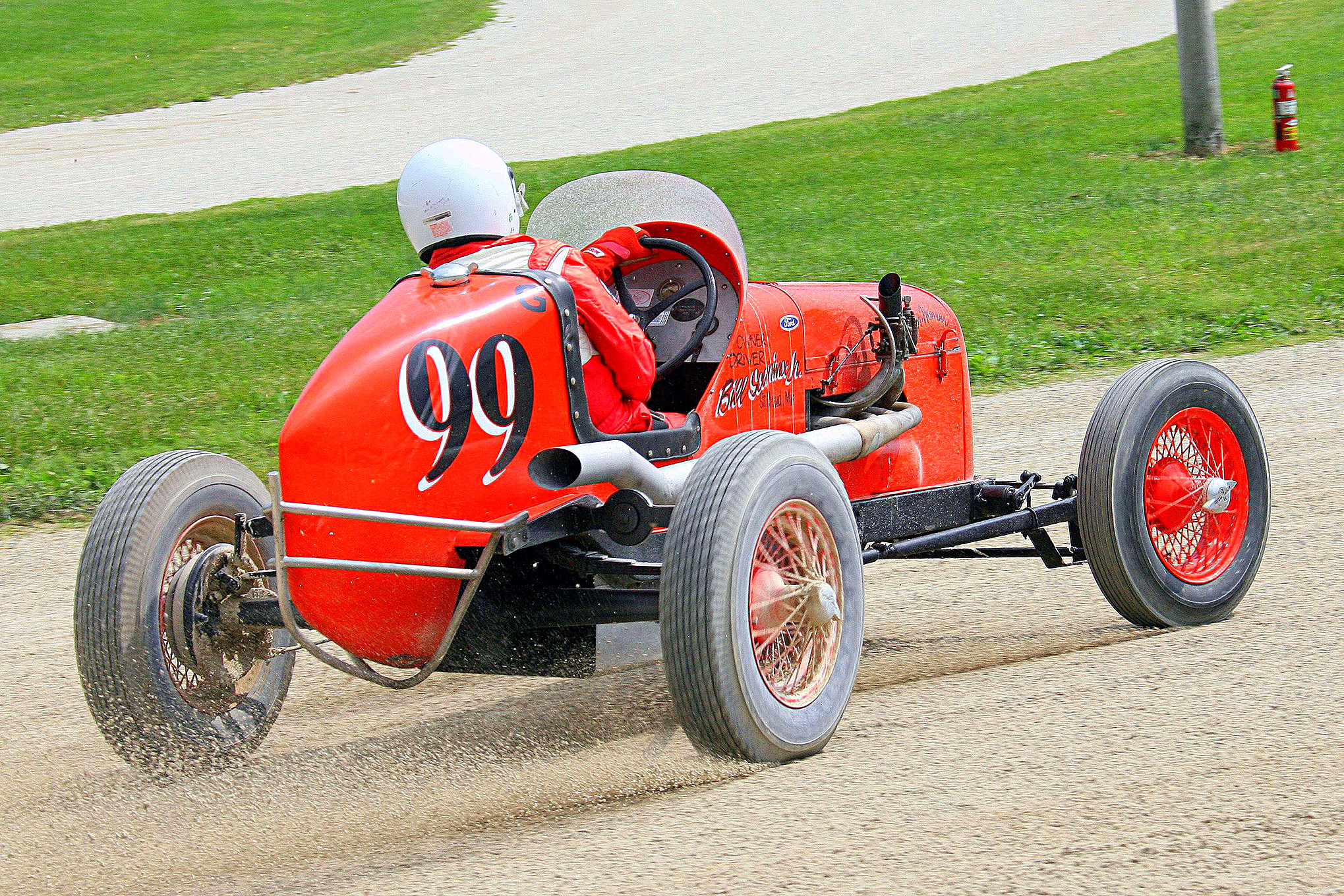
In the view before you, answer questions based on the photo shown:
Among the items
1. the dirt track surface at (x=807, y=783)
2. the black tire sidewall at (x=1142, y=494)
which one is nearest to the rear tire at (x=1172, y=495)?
the black tire sidewall at (x=1142, y=494)

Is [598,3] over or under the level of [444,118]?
over

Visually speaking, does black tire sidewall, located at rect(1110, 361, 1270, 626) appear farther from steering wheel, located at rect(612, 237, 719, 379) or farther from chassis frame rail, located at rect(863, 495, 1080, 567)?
steering wheel, located at rect(612, 237, 719, 379)

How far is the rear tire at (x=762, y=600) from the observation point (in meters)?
3.91

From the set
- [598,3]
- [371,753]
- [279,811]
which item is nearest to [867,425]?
[371,753]

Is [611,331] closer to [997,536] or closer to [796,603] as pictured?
[796,603]

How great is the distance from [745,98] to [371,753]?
2217 cm

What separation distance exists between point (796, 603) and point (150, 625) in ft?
6.03

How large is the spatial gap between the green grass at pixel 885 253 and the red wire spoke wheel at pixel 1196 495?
15.7 ft

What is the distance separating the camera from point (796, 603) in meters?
4.25

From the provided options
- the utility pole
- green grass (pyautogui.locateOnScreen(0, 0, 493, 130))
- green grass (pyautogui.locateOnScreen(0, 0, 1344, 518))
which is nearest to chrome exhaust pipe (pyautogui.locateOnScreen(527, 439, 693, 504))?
green grass (pyautogui.locateOnScreen(0, 0, 1344, 518))

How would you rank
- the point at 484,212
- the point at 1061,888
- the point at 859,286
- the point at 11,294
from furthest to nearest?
the point at 11,294, the point at 859,286, the point at 484,212, the point at 1061,888

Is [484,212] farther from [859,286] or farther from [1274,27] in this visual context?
[1274,27]

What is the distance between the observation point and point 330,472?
3994 mm

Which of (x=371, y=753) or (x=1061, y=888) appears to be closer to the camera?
(x=1061, y=888)
